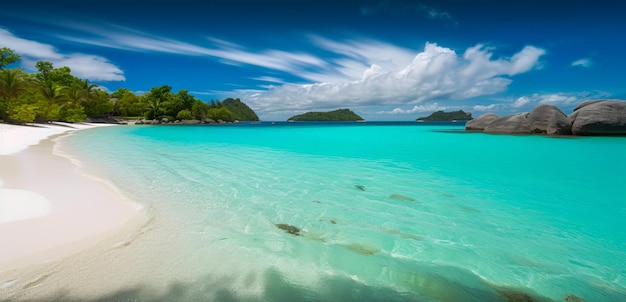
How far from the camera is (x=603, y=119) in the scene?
29156 mm

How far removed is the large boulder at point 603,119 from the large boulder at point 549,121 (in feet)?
3.63

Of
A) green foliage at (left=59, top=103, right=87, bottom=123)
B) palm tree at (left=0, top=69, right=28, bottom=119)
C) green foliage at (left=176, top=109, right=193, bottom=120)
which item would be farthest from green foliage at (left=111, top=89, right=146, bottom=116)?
palm tree at (left=0, top=69, right=28, bottom=119)

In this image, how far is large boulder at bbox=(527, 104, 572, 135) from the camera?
31391 millimetres

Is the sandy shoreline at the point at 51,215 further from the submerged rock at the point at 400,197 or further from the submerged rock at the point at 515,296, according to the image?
the submerged rock at the point at 400,197

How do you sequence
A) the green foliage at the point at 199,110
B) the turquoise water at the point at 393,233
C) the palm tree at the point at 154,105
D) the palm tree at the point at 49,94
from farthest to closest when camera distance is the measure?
the green foliage at the point at 199,110 → the palm tree at the point at 154,105 → the palm tree at the point at 49,94 → the turquoise water at the point at 393,233

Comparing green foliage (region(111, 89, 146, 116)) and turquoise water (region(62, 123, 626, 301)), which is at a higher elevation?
green foliage (region(111, 89, 146, 116))

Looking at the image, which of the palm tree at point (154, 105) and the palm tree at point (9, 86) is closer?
the palm tree at point (9, 86)

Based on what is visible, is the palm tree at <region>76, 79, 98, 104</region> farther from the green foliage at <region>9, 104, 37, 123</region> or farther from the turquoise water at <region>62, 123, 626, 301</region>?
the turquoise water at <region>62, 123, 626, 301</region>

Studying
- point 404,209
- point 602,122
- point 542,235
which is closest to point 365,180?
point 404,209

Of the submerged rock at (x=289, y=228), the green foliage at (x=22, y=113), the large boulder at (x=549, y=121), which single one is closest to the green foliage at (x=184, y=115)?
the green foliage at (x=22, y=113)

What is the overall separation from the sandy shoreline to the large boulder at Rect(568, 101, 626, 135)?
40686 mm

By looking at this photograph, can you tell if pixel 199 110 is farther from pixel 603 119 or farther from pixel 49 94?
pixel 603 119

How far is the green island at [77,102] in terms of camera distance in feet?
104

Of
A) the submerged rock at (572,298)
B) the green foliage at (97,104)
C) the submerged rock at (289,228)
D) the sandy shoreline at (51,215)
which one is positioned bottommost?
the submerged rock at (289,228)
